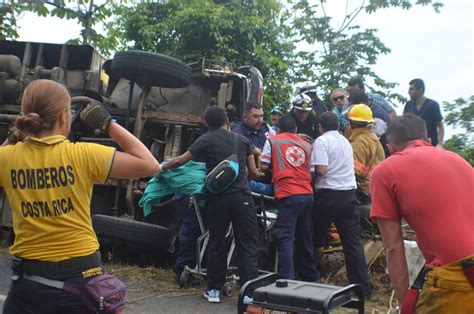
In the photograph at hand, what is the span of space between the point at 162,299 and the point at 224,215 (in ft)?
3.17

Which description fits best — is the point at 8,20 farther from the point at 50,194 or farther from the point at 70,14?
the point at 50,194

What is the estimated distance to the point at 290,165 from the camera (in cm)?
621

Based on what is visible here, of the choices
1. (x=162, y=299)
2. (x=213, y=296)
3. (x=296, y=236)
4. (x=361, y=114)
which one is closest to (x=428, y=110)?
→ (x=361, y=114)

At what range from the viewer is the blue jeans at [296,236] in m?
6.05

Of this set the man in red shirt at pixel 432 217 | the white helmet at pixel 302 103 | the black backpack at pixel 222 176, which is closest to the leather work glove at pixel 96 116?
the man in red shirt at pixel 432 217

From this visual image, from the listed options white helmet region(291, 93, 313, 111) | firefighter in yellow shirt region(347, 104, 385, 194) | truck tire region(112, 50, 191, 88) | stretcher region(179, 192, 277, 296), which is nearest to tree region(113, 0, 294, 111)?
truck tire region(112, 50, 191, 88)

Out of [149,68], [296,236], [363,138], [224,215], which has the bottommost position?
[296,236]

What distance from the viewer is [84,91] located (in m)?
8.30

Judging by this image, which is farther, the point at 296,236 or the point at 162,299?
the point at 296,236

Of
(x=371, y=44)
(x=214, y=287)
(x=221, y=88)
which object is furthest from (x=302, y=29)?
(x=214, y=287)

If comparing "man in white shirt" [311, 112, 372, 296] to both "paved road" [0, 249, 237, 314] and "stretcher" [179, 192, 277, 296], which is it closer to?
"stretcher" [179, 192, 277, 296]

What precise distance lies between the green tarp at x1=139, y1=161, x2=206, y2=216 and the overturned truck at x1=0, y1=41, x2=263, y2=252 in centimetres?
48

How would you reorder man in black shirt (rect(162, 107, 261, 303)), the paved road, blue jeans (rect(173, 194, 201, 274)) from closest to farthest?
the paved road < man in black shirt (rect(162, 107, 261, 303)) < blue jeans (rect(173, 194, 201, 274))

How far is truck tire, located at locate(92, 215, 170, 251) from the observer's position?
21.5 ft
